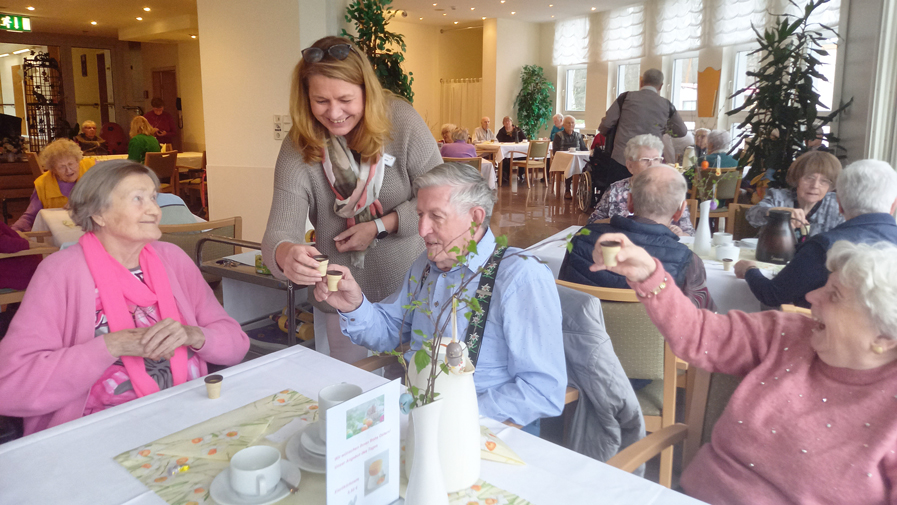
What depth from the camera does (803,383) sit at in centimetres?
127

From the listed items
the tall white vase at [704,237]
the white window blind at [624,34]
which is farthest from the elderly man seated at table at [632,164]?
the white window blind at [624,34]

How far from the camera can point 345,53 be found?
6.35ft

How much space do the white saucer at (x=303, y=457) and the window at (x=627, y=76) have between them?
13358mm

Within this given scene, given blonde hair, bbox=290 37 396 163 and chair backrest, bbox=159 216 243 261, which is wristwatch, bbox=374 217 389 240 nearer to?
blonde hair, bbox=290 37 396 163

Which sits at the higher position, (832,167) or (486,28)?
(486,28)

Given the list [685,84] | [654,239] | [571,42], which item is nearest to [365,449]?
[654,239]

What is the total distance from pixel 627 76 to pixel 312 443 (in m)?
13.7

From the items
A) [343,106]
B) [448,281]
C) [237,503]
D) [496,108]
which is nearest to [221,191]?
[343,106]

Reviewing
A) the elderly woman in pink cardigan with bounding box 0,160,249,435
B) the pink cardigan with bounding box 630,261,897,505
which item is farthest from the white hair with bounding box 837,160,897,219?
the elderly woman in pink cardigan with bounding box 0,160,249,435

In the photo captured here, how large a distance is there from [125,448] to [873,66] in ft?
17.0

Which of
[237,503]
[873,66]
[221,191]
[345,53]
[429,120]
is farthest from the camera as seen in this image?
[429,120]

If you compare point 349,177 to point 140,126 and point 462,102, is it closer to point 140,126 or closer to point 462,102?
point 140,126

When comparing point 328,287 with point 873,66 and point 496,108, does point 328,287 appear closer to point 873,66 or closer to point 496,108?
point 873,66

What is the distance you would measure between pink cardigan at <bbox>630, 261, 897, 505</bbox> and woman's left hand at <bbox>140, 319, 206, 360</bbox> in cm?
121
